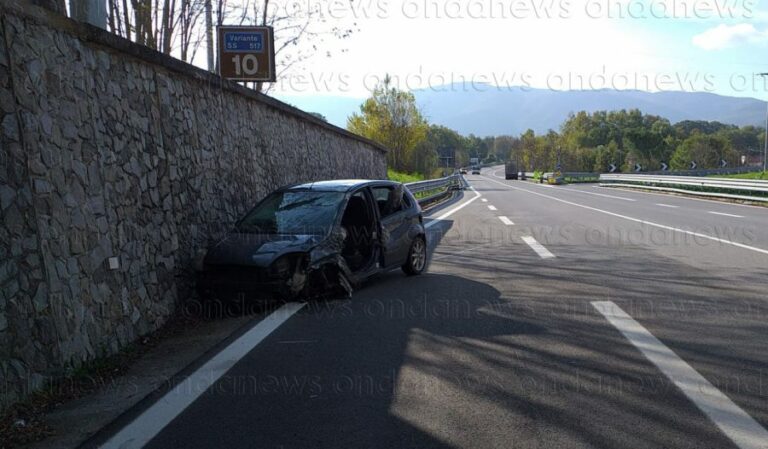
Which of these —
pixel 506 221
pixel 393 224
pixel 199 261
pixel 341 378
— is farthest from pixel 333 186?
pixel 506 221

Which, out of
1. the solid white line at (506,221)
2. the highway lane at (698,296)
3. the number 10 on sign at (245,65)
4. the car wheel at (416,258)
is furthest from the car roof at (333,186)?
the solid white line at (506,221)

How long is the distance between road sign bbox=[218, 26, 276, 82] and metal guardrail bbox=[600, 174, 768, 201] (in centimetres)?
1949

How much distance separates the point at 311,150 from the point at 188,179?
27.9 feet

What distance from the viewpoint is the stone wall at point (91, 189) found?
4.27 metres

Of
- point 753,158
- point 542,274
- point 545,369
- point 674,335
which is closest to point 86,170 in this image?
point 545,369

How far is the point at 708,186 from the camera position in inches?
1151

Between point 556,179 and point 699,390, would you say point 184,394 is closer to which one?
point 699,390

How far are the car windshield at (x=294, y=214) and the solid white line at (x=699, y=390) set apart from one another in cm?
353

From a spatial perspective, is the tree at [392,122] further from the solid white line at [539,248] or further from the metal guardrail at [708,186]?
the solid white line at [539,248]

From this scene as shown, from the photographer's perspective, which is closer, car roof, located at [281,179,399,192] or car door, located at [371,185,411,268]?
car roof, located at [281,179,399,192]

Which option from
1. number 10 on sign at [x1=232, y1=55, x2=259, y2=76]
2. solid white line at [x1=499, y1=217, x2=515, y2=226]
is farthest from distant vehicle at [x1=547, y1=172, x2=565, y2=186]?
number 10 on sign at [x1=232, y1=55, x2=259, y2=76]

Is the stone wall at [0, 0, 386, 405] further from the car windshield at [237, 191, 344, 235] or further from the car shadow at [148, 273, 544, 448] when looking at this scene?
the car shadow at [148, 273, 544, 448]

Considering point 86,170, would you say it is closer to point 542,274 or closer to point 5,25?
point 5,25

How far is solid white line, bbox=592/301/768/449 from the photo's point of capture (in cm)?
334
